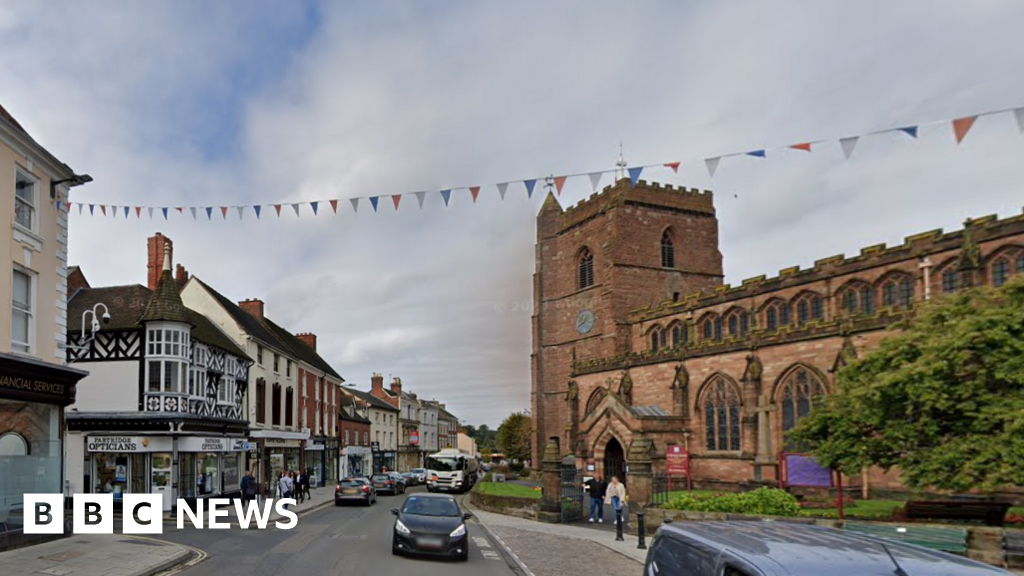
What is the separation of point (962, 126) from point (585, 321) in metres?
42.7

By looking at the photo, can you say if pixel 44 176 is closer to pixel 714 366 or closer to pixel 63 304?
pixel 63 304

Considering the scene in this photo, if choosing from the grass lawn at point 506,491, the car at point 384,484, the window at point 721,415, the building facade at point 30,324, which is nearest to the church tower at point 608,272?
the window at point 721,415

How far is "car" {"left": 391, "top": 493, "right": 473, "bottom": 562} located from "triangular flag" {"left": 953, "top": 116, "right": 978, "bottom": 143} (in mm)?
11717

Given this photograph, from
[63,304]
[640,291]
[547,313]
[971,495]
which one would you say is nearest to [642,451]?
[971,495]

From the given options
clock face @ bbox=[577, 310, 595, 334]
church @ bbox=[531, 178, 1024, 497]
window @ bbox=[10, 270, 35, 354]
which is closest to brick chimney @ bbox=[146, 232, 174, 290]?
window @ bbox=[10, 270, 35, 354]

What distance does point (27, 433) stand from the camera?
56.7 ft

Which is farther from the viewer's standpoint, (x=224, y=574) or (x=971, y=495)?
(x=971, y=495)

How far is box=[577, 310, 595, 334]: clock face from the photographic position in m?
54.0

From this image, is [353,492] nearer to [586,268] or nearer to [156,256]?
[156,256]

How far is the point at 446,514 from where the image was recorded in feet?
54.6

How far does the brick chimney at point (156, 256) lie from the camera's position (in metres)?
35.4

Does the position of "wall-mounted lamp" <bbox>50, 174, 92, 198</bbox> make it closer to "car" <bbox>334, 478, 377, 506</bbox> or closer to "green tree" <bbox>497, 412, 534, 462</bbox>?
"car" <bbox>334, 478, 377, 506</bbox>

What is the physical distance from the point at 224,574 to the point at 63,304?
9326 millimetres

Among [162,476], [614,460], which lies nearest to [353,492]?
[162,476]
